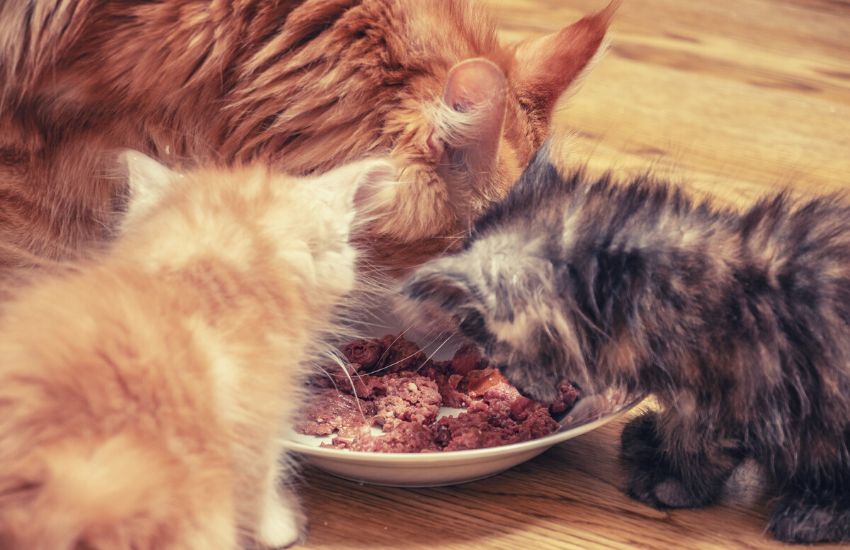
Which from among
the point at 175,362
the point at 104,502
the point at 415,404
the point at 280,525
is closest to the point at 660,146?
the point at 415,404

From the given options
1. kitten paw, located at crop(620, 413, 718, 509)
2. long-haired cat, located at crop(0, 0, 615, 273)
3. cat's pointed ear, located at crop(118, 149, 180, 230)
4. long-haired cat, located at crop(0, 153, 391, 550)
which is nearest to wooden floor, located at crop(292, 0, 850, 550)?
kitten paw, located at crop(620, 413, 718, 509)

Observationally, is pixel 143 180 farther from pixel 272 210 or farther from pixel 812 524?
pixel 812 524

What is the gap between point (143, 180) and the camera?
1334mm

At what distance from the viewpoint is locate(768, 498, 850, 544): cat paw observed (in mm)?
1161

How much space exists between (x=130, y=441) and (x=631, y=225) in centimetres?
60

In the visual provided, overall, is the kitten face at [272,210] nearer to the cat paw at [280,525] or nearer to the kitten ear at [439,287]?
the kitten ear at [439,287]

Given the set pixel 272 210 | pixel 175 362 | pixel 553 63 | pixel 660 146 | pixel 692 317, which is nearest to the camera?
pixel 175 362

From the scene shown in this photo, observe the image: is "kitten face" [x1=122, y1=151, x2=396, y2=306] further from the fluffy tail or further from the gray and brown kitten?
the fluffy tail

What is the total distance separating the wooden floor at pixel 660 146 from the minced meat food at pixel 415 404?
69 millimetres

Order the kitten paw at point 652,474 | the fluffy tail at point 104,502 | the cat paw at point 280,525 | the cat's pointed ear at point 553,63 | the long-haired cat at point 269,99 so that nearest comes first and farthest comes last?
the fluffy tail at point 104,502, the cat paw at point 280,525, the kitten paw at point 652,474, the long-haired cat at point 269,99, the cat's pointed ear at point 553,63

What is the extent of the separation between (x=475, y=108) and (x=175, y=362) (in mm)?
535

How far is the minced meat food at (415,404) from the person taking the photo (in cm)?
124

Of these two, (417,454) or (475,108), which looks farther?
(475,108)

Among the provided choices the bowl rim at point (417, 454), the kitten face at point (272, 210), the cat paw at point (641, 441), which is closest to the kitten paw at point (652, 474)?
the cat paw at point (641, 441)
